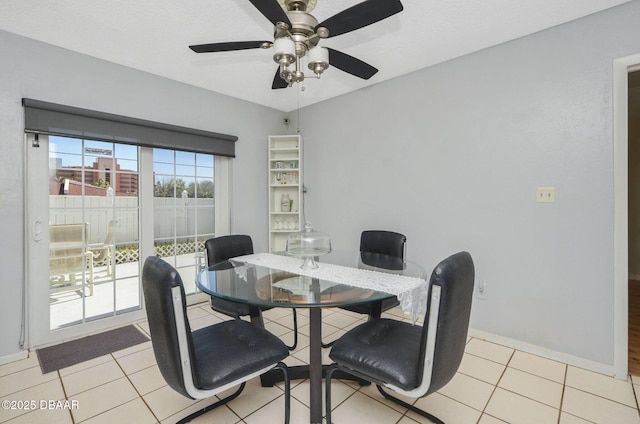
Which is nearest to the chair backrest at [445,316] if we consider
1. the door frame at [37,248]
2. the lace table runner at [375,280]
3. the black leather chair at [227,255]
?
the lace table runner at [375,280]

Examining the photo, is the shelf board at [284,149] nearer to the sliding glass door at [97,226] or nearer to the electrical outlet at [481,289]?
the sliding glass door at [97,226]

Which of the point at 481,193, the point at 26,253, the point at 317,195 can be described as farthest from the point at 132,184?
the point at 481,193

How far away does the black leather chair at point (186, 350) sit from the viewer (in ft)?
3.97

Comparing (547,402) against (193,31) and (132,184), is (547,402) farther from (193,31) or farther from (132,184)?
(132,184)

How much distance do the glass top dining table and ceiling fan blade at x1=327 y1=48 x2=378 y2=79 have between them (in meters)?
1.35

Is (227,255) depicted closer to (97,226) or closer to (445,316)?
(97,226)

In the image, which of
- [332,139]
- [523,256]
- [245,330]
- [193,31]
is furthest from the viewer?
[332,139]

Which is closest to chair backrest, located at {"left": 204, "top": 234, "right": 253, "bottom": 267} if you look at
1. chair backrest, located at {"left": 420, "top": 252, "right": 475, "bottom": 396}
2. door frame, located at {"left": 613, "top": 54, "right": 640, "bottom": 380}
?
chair backrest, located at {"left": 420, "top": 252, "right": 475, "bottom": 396}

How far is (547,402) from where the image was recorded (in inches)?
70.1

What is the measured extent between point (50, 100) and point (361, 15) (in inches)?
103

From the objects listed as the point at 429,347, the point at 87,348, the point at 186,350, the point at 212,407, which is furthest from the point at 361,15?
the point at 87,348

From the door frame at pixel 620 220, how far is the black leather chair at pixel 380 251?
140cm

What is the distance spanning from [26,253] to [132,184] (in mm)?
980

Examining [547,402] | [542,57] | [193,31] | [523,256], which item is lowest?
[547,402]
